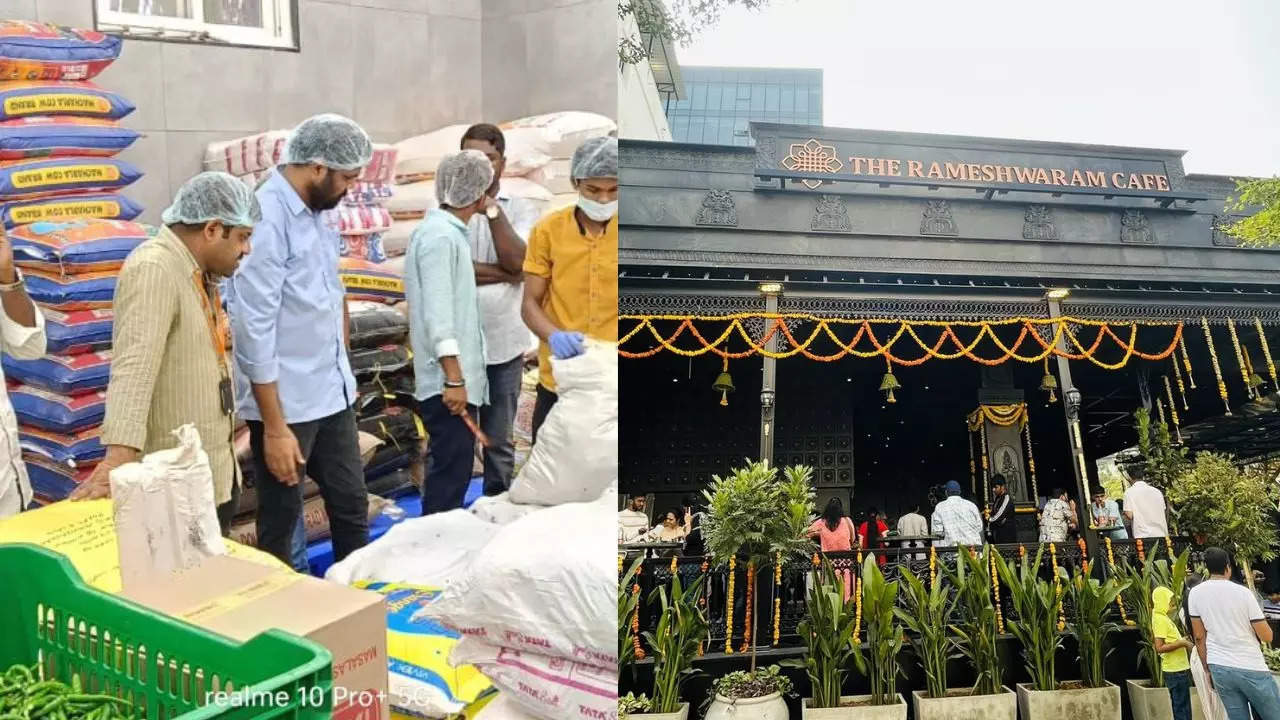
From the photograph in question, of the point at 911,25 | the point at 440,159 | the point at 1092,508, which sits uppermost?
the point at 911,25

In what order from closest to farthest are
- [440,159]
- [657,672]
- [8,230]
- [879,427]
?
1. [8,230]
2. [440,159]
3. [657,672]
4. [879,427]

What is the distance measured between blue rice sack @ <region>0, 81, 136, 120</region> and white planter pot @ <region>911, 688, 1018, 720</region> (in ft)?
9.02

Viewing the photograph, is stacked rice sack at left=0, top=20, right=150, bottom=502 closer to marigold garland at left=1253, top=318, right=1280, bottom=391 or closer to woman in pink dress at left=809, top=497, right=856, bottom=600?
woman in pink dress at left=809, top=497, right=856, bottom=600

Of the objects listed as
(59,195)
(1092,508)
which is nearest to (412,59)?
(59,195)

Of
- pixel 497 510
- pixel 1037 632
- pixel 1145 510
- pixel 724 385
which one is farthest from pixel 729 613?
pixel 1145 510

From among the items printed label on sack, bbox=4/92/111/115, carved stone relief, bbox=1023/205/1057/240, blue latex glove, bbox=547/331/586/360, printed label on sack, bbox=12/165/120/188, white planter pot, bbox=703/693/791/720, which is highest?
printed label on sack, bbox=4/92/111/115

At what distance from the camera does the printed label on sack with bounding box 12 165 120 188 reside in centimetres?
214

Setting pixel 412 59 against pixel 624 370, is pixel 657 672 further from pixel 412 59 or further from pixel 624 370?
pixel 412 59

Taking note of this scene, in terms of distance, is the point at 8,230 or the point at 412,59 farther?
the point at 412,59

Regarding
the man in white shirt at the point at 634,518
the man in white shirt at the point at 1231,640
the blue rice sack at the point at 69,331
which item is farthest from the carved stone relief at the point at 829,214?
the blue rice sack at the point at 69,331

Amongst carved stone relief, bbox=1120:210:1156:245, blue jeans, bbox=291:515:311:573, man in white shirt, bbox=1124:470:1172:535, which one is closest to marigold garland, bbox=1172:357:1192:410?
man in white shirt, bbox=1124:470:1172:535

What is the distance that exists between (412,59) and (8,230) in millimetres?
926

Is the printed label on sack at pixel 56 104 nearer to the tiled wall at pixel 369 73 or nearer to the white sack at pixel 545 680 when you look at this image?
the tiled wall at pixel 369 73

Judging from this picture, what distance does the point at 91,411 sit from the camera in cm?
219
